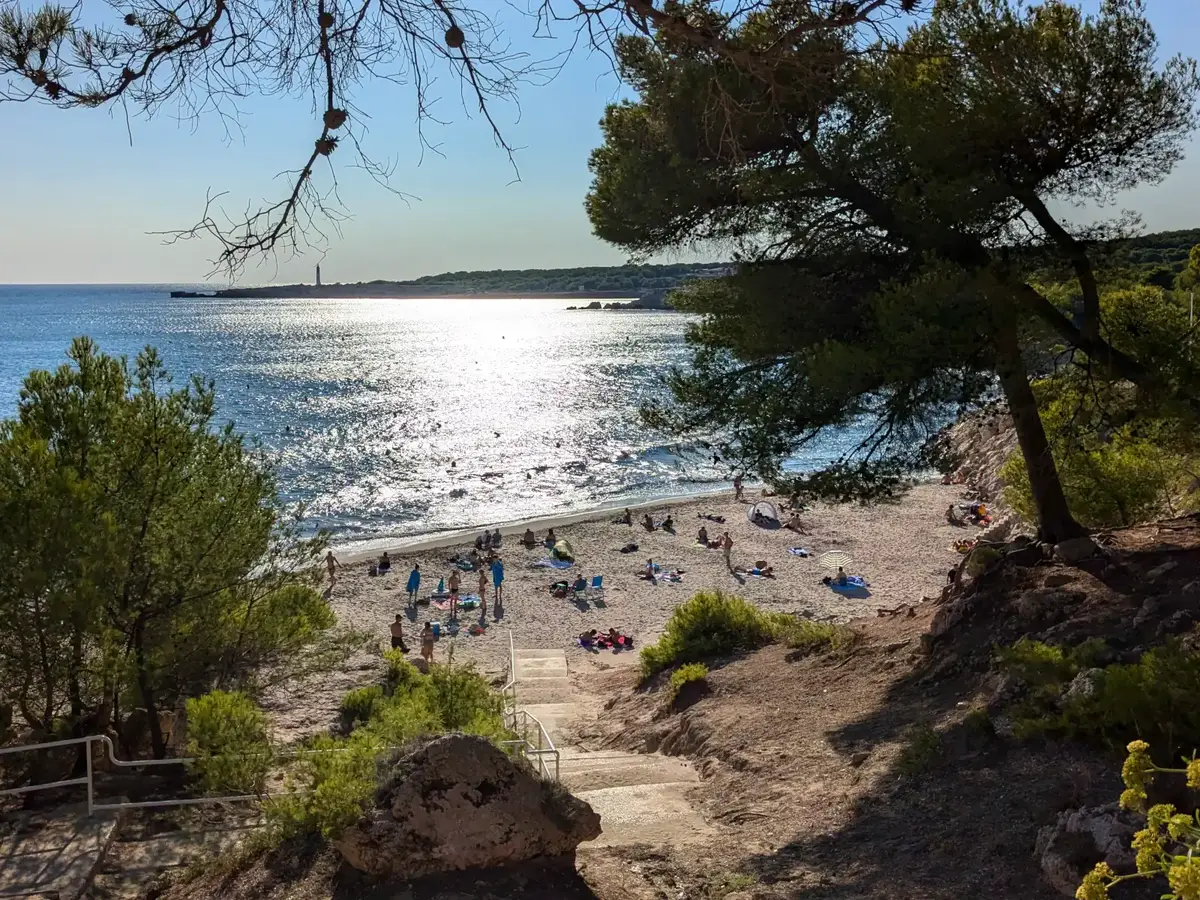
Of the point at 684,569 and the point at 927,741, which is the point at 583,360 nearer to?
the point at 684,569

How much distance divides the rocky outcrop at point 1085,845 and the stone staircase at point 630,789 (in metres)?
2.22

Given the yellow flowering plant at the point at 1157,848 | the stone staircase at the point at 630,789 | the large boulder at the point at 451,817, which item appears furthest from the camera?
the stone staircase at the point at 630,789

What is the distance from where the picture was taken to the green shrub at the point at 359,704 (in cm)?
985

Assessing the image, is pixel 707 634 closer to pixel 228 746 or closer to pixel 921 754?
pixel 921 754

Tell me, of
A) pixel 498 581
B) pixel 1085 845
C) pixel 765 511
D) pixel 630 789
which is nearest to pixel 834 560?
pixel 765 511

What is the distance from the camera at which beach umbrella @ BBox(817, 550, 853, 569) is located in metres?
30.0

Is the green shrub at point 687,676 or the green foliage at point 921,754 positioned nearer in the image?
the green foliage at point 921,754

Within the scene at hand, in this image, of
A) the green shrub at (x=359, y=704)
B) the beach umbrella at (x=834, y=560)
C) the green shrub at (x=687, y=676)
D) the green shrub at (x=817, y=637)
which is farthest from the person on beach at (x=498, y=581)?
the green shrub at (x=359, y=704)

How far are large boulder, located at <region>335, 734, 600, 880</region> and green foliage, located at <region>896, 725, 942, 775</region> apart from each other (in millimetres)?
2777

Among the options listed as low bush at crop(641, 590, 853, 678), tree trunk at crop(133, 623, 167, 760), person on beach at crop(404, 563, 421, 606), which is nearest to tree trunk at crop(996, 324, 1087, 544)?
low bush at crop(641, 590, 853, 678)

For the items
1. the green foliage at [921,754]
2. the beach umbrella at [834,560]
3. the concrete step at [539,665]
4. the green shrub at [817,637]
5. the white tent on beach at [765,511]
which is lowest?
the beach umbrella at [834,560]

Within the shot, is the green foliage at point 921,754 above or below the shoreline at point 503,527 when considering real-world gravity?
above

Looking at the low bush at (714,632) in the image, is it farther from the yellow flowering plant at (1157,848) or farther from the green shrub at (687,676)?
the yellow flowering plant at (1157,848)

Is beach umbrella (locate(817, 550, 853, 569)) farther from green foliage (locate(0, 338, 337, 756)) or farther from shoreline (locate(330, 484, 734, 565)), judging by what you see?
green foliage (locate(0, 338, 337, 756))
